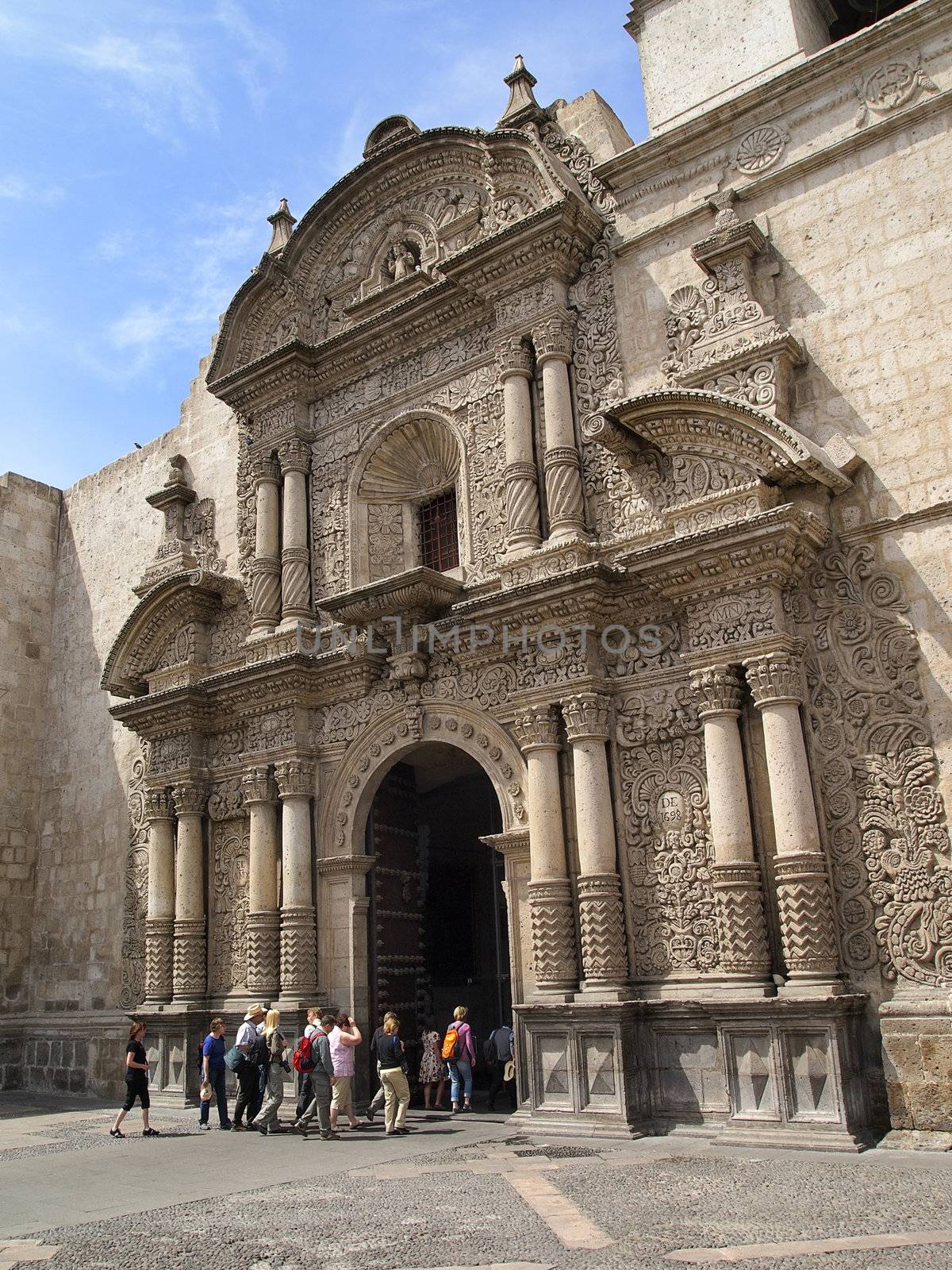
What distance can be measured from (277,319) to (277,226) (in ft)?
4.37

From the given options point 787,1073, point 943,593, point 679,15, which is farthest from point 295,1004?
point 679,15

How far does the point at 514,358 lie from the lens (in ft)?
37.5

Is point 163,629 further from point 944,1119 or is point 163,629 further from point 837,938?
point 944,1119

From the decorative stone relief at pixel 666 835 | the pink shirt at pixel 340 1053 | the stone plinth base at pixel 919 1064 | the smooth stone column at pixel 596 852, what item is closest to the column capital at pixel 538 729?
the smooth stone column at pixel 596 852

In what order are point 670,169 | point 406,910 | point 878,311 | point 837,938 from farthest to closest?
1. point 406,910
2. point 670,169
3. point 878,311
4. point 837,938

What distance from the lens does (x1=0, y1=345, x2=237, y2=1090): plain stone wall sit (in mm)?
14961

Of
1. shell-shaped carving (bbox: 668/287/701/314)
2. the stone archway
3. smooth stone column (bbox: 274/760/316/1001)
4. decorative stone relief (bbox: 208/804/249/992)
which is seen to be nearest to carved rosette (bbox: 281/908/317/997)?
smooth stone column (bbox: 274/760/316/1001)

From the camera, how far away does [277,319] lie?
559 inches

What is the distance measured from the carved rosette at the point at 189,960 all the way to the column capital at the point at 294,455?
5354 millimetres

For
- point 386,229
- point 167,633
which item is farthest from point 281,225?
point 167,633

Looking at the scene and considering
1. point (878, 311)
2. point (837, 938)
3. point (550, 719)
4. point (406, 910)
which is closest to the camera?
point (837, 938)

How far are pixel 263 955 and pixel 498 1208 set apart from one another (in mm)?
6134

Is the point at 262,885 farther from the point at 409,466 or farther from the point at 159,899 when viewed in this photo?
the point at 409,466

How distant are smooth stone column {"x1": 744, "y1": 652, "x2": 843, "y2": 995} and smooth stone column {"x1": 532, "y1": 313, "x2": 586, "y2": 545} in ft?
7.81
